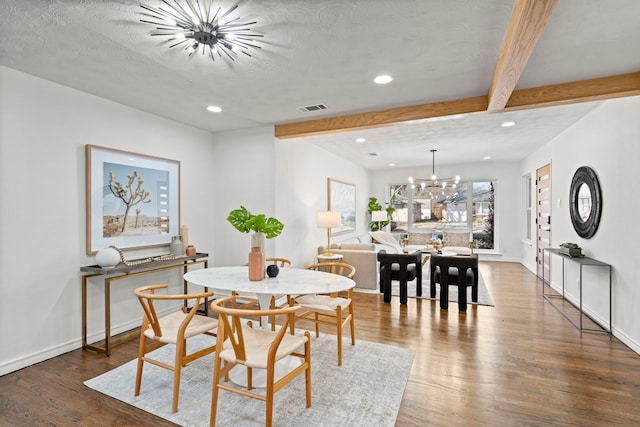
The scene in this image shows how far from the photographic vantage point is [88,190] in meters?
3.23

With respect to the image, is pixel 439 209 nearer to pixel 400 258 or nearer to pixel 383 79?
pixel 400 258

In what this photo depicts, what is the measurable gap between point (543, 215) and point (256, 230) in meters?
5.72

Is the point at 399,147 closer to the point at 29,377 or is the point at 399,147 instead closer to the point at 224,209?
the point at 224,209

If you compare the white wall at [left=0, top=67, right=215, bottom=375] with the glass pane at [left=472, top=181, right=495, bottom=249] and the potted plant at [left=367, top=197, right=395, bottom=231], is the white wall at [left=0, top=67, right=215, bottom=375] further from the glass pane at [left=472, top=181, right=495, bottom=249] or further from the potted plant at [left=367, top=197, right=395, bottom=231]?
the glass pane at [left=472, top=181, right=495, bottom=249]

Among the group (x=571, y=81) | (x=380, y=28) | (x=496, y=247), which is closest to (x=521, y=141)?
(x=571, y=81)

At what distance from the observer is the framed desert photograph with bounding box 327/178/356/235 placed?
6.43 metres

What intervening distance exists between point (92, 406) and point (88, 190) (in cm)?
203

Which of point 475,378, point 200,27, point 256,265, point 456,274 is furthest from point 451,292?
point 200,27

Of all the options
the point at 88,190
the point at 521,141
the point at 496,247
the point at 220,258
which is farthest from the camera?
the point at 496,247

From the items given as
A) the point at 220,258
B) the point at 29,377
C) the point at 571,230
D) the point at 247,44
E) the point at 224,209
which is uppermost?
the point at 247,44

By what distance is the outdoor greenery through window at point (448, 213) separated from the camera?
8508mm

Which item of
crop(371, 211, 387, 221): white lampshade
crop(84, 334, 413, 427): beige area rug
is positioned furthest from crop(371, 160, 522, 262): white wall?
crop(84, 334, 413, 427): beige area rug

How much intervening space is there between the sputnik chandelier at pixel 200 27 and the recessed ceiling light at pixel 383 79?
1.15 m

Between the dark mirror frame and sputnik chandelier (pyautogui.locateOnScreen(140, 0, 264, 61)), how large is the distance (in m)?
4.07
